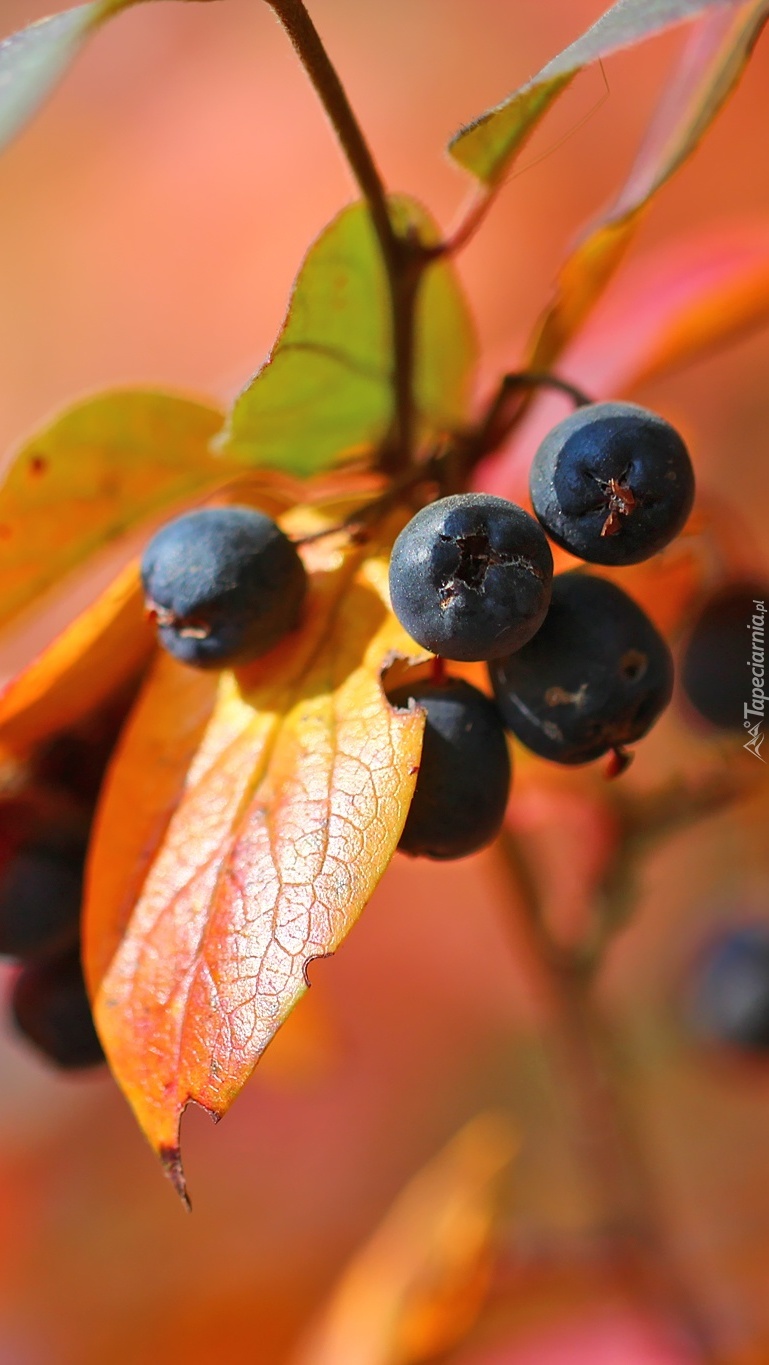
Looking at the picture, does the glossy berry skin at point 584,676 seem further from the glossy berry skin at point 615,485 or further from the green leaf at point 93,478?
the green leaf at point 93,478

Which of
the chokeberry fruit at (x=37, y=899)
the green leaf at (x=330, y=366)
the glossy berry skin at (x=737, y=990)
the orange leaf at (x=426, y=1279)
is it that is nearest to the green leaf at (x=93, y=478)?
the green leaf at (x=330, y=366)

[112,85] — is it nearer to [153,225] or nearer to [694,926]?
[153,225]

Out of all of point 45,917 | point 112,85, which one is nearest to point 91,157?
point 112,85

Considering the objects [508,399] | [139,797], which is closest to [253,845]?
[139,797]

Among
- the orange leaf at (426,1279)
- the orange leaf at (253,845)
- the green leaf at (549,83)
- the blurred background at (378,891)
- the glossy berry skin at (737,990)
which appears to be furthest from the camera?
the blurred background at (378,891)

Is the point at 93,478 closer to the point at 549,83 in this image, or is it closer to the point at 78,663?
the point at 78,663

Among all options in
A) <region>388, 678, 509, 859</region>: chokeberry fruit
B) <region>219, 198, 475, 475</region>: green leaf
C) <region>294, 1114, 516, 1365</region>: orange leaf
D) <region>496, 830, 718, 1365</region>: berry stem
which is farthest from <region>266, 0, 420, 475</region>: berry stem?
<region>294, 1114, 516, 1365</region>: orange leaf
